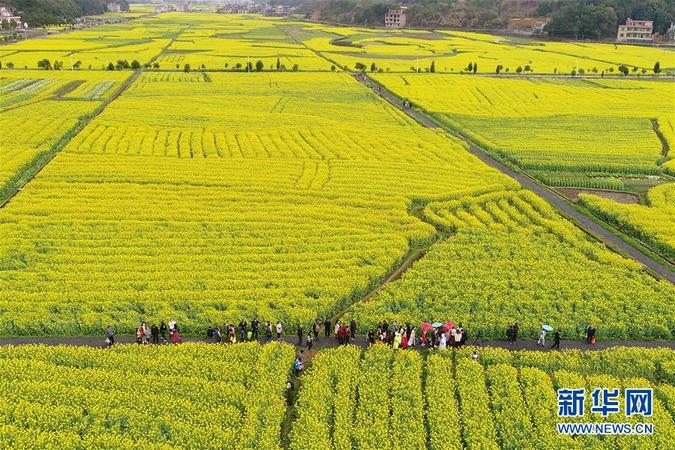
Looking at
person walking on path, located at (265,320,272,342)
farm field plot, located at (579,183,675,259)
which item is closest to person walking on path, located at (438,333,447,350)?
person walking on path, located at (265,320,272,342)

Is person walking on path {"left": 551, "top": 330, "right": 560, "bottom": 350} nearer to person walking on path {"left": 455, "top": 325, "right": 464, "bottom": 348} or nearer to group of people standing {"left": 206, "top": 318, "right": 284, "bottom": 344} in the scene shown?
person walking on path {"left": 455, "top": 325, "right": 464, "bottom": 348}

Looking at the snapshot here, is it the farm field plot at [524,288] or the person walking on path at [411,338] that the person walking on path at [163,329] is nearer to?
the farm field plot at [524,288]

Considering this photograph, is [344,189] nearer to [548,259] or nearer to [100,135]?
[548,259]

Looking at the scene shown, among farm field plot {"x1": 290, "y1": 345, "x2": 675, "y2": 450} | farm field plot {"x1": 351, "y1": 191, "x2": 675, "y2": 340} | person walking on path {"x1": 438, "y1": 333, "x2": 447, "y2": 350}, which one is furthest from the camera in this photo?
farm field plot {"x1": 351, "y1": 191, "x2": 675, "y2": 340}

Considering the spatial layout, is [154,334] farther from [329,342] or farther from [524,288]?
[524,288]

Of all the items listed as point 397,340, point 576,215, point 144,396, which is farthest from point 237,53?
point 144,396

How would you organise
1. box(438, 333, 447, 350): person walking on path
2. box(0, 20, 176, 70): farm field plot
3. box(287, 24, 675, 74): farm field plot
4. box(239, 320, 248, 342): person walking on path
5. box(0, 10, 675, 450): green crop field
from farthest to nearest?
box(287, 24, 675, 74): farm field plot
box(0, 20, 176, 70): farm field plot
box(239, 320, 248, 342): person walking on path
box(438, 333, 447, 350): person walking on path
box(0, 10, 675, 450): green crop field
